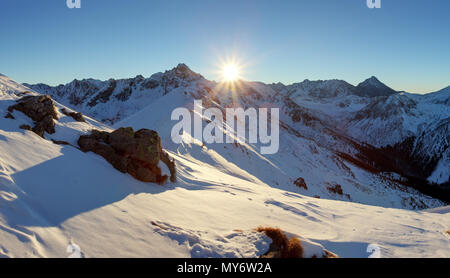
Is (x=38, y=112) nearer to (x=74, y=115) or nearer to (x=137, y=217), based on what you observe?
(x=74, y=115)

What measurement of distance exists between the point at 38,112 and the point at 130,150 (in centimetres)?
568

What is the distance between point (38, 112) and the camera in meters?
12.8

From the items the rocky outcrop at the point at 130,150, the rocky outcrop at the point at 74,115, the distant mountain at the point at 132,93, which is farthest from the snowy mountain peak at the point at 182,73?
the rocky outcrop at the point at 130,150

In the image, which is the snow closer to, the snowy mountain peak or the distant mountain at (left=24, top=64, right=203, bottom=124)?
the distant mountain at (left=24, top=64, right=203, bottom=124)

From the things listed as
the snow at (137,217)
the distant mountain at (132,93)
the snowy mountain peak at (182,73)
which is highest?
the snowy mountain peak at (182,73)

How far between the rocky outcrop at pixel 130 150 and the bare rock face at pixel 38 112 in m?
1.77

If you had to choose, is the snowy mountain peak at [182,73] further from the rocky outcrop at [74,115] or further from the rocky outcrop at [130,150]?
the rocky outcrop at [130,150]

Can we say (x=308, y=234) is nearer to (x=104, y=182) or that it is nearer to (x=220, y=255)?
(x=220, y=255)

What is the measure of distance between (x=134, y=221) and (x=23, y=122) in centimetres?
931

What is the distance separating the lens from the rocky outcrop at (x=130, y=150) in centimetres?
1255

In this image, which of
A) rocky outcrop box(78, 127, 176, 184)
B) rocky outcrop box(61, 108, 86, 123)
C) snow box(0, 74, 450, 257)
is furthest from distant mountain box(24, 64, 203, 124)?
snow box(0, 74, 450, 257)

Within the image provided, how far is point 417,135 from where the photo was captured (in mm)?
194125
